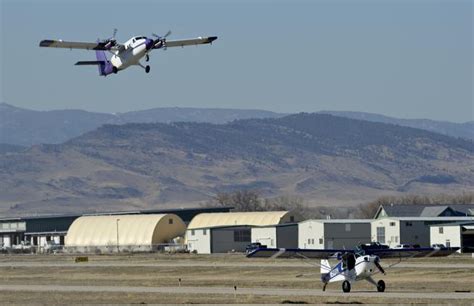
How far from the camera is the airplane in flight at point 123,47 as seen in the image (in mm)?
75938

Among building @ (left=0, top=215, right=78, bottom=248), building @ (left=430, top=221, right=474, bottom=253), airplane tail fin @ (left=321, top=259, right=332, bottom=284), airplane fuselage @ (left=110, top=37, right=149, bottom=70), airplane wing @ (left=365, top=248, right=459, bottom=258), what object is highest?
airplane fuselage @ (left=110, top=37, right=149, bottom=70)

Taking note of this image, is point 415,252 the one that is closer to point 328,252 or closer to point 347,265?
point 328,252

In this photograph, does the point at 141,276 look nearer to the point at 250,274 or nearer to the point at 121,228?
the point at 250,274

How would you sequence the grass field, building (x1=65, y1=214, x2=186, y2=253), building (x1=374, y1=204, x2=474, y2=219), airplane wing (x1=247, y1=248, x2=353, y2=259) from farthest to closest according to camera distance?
building (x1=65, y1=214, x2=186, y2=253) < building (x1=374, y1=204, x2=474, y2=219) < airplane wing (x1=247, y1=248, x2=353, y2=259) < the grass field

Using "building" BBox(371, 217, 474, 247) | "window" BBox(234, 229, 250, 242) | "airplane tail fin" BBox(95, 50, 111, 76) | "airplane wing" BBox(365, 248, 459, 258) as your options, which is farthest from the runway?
"window" BBox(234, 229, 250, 242)

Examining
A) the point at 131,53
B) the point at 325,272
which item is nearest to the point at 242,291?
the point at 325,272

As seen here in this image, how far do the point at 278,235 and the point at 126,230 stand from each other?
2386cm

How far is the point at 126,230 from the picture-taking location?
497ft

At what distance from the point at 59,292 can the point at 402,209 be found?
289ft

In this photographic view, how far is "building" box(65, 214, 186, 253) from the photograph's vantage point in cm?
14662

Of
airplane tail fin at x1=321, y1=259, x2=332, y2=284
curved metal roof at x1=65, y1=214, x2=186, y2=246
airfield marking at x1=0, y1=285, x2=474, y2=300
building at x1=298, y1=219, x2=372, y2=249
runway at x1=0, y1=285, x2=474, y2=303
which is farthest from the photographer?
curved metal roof at x1=65, y1=214, x2=186, y2=246

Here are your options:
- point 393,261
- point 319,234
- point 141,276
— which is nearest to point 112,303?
point 141,276

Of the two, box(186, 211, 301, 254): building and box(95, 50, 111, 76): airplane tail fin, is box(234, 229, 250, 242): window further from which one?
box(95, 50, 111, 76): airplane tail fin

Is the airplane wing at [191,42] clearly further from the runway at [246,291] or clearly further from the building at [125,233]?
the building at [125,233]
